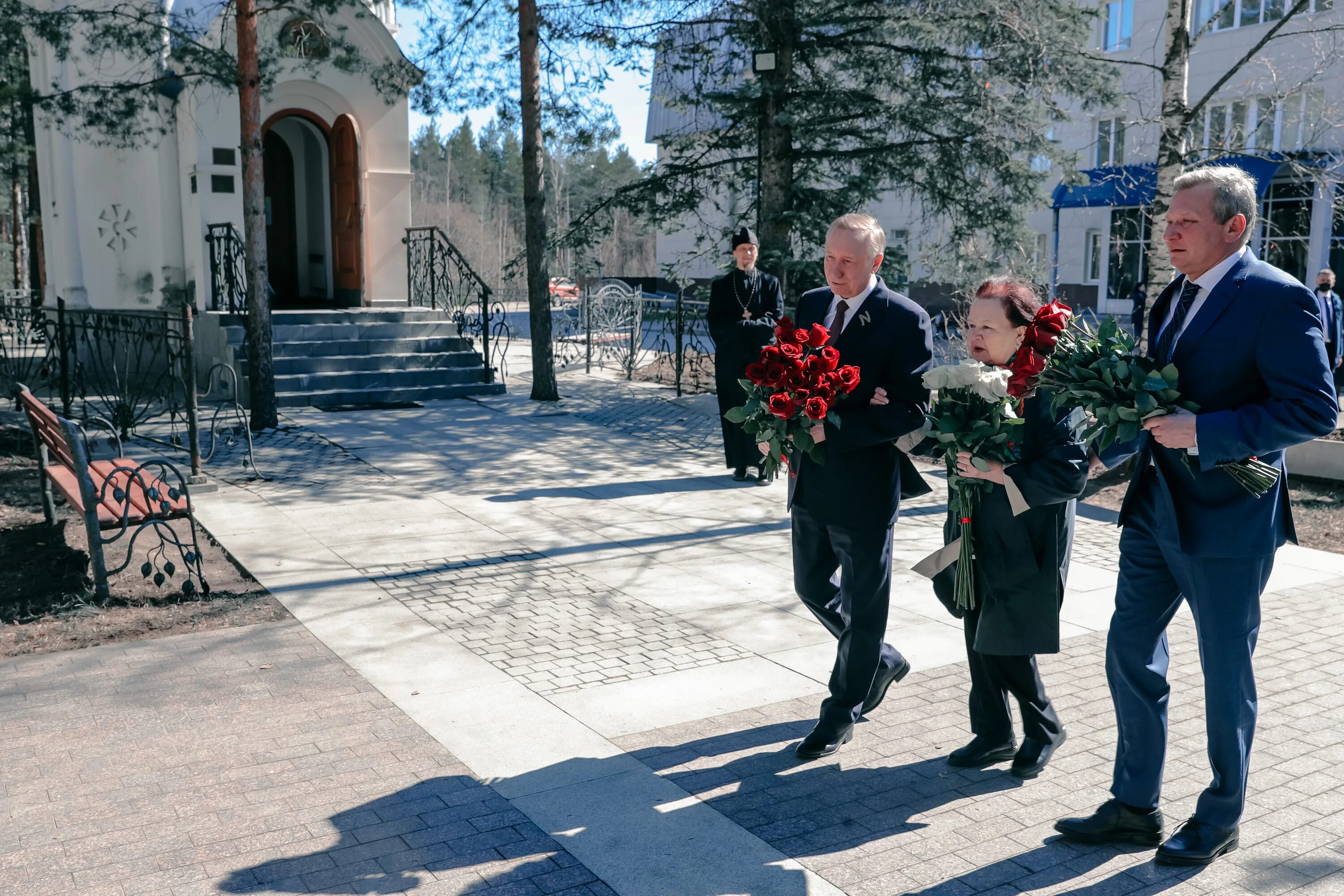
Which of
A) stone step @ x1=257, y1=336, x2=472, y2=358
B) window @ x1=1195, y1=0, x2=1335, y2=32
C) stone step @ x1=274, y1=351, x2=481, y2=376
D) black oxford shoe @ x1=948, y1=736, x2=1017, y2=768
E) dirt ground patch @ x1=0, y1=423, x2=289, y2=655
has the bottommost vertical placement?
black oxford shoe @ x1=948, y1=736, x2=1017, y2=768

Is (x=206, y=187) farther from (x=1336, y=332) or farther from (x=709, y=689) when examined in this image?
(x=1336, y=332)

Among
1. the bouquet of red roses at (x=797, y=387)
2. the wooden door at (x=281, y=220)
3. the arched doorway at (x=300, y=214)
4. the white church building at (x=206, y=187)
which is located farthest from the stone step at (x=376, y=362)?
the bouquet of red roses at (x=797, y=387)

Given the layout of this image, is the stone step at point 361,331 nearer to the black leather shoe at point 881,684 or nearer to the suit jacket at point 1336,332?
the suit jacket at point 1336,332

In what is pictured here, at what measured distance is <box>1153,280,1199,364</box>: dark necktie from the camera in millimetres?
3504

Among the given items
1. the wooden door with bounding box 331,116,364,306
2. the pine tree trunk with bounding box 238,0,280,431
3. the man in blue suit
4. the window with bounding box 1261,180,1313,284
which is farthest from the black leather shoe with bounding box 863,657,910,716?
the window with bounding box 1261,180,1313,284

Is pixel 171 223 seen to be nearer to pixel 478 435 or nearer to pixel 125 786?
pixel 478 435

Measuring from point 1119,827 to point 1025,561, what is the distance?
3.00 ft

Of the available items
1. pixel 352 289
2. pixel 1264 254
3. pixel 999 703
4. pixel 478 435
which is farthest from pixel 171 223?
pixel 1264 254

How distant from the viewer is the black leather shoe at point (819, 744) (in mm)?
4367

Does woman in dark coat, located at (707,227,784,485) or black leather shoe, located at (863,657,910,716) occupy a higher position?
woman in dark coat, located at (707,227,784,485)

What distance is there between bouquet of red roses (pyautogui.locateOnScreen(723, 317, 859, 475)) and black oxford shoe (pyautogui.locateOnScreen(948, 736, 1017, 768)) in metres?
1.24

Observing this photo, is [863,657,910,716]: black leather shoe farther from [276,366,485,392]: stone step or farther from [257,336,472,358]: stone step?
[257,336,472,358]: stone step

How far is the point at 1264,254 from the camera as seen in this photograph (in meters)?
24.3

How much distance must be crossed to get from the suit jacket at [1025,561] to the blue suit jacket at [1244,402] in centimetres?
35
